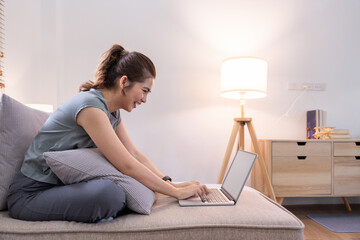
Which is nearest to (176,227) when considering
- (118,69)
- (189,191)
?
(189,191)

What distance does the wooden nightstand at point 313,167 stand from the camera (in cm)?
238

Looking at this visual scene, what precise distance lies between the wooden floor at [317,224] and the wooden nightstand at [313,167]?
0.79 feet

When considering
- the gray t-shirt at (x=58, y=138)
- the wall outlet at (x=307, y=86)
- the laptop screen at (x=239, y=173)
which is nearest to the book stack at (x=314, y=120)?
the wall outlet at (x=307, y=86)


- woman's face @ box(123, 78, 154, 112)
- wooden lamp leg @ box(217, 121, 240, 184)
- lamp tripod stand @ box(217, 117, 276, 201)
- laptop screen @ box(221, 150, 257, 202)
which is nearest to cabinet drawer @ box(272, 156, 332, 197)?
lamp tripod stand @ box(217, 117, 276, 201)

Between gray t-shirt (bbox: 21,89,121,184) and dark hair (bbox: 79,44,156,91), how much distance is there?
17cm

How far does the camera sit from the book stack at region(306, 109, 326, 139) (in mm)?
2680

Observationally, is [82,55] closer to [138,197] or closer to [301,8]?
[138,197]

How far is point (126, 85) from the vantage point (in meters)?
1.27

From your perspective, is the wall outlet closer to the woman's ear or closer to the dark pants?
the woman's ear

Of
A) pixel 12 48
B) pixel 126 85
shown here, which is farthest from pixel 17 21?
pixel 126 85

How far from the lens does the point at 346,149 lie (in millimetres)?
2430

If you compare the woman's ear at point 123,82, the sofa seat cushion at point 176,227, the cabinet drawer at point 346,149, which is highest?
the woman's ear at point 123,82

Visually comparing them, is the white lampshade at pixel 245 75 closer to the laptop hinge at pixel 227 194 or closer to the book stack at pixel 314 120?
the book stack at pixel 314 120

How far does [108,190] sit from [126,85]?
517mm
